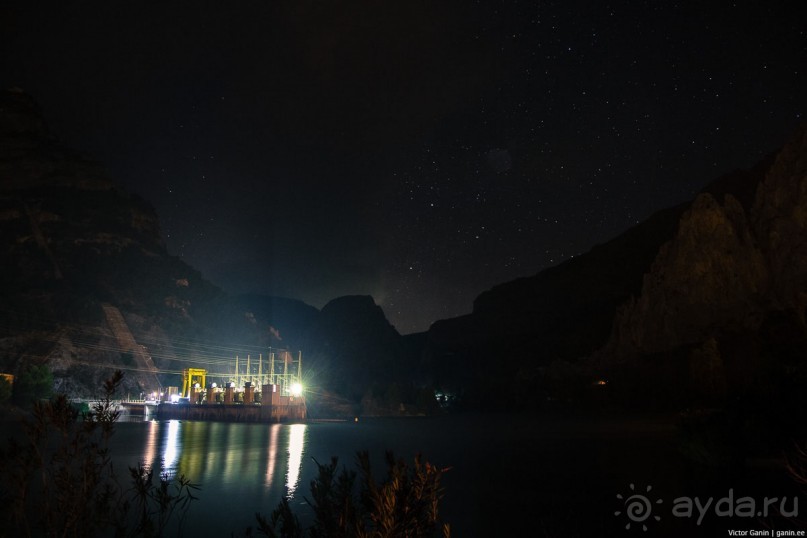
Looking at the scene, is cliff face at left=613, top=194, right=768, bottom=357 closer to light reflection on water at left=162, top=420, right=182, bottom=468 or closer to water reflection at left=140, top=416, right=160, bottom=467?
light reflection on water at left=162, top=420, right=182, bottom=468

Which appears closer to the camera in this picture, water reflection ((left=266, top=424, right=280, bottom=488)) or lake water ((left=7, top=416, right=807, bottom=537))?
lake water ((left=7, top=416, right=807, bottom=537))

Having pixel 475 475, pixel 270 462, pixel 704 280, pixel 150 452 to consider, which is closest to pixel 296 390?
pixel 150 452

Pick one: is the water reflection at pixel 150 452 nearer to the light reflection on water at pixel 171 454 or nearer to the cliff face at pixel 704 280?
the light reflection on water at pixel 171 454

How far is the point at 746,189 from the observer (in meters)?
181

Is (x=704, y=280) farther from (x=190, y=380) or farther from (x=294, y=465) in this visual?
(x=294, y=465)

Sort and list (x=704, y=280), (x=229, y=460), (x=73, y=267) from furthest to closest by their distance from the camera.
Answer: (x=704, y=280)
(x=73, y=267)
(x=229, y=460)

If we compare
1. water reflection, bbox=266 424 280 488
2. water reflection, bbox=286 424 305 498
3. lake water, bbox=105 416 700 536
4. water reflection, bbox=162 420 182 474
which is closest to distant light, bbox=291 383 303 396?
lake water, bbox=105 416 700 536

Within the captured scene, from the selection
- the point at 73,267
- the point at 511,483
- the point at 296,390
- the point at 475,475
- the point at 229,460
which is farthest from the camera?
the point at 73,267

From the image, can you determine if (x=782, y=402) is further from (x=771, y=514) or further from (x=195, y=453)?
(x=195, y=453)

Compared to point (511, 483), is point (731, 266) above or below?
above

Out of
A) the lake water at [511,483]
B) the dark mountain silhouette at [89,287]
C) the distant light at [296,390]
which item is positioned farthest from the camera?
the distant light at [296,390]

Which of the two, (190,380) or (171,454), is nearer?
(171,454)

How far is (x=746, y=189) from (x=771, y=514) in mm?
193357

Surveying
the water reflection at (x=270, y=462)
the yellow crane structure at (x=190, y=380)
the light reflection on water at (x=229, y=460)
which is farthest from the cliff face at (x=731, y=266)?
the light reflection on water at (x=229, y=460)
